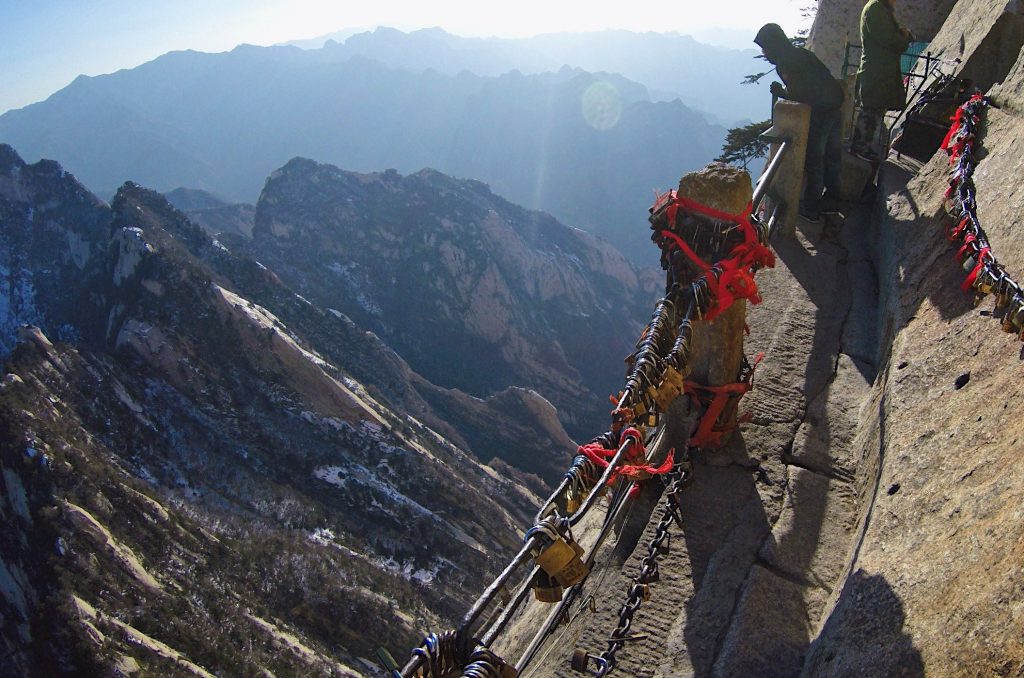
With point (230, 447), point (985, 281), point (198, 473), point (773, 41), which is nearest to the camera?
point (985, 281)

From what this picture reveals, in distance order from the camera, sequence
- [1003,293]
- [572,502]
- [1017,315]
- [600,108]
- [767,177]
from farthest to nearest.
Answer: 1. [600,108]
2. [767,177]
3. [1003,293]
4. [1017,315]
5. [572,502]

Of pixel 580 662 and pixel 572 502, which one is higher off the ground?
pixel 572 502

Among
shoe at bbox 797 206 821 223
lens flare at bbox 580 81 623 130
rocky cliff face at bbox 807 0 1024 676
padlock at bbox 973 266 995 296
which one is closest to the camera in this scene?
rocky cliff face at bbox 807 0 1024 676

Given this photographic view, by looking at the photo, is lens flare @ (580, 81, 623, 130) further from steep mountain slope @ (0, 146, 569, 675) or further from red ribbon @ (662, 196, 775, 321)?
red ribbon @ (662, 196, 775, 321)

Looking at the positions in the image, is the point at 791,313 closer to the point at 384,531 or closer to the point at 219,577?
the point at 219,577

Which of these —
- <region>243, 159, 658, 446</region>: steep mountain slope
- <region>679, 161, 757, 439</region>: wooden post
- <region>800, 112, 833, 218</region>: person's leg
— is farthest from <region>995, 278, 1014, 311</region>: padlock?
<region>243, 159, 658, 446</region>: steep mountain slope

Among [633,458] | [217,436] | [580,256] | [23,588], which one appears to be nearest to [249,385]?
[217,436]

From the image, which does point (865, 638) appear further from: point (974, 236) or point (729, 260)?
point (974, 236)

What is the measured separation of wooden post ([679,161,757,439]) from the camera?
4273 mm

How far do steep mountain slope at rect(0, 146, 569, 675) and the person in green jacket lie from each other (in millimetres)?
19029

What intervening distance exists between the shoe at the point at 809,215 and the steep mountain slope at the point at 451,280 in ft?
173

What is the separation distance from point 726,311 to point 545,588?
263cm

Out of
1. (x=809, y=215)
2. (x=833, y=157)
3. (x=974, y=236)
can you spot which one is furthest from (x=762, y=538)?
(x=833, y=157)

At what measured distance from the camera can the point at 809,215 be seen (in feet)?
27.5
